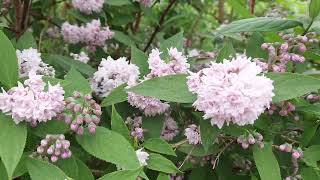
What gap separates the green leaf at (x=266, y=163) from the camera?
5.64 ft

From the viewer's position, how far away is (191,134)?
6.21ft

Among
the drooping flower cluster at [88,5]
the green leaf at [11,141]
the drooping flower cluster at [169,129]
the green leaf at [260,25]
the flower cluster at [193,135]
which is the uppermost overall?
the green leaf at [260,25]

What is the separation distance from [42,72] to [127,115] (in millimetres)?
399

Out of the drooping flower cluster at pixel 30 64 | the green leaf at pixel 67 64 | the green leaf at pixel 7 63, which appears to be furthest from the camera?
the green leaf at pixel 67 64

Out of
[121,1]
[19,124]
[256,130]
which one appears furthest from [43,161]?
[121,1]

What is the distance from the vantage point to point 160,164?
1.77 metres

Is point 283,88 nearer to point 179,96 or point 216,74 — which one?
point 216,74

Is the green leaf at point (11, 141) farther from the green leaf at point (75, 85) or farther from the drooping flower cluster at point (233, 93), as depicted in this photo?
the drooping flower cluster at point (233, 93)

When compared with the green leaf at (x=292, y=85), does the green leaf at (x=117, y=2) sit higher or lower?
lower

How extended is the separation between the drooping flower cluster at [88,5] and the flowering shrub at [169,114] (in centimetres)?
43

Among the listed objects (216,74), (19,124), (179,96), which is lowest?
(19,124)

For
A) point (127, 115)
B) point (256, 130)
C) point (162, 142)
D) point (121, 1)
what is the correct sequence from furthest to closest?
1. point (121, 1)
2. point (127, 115)
3. point (256, 130)
4. point (162, 142)

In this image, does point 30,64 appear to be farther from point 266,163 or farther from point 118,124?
point 266,163

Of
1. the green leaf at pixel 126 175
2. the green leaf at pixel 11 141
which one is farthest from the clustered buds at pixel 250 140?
the green leaf at pixel 11 141
